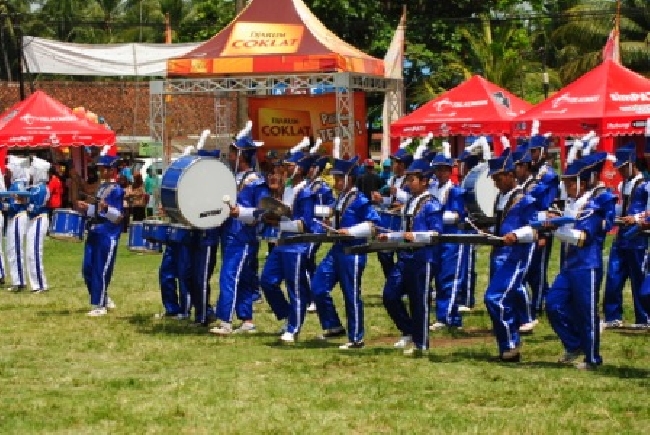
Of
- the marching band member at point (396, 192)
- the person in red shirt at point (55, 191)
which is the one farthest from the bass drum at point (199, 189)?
the person in red shirt at point (55, 191)

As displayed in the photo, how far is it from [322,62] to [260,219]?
577 inches

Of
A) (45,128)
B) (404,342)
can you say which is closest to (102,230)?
(404,342)

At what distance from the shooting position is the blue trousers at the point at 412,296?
1265 cm

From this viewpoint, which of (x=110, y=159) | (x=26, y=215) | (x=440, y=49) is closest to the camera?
(x=110, y=159)

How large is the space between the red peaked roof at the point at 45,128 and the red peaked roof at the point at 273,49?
267cm

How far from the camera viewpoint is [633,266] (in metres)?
15.2

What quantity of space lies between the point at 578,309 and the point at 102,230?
6.46m

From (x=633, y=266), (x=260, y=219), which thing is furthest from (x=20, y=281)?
(x=633, y=266)

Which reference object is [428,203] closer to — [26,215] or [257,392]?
[257,392]

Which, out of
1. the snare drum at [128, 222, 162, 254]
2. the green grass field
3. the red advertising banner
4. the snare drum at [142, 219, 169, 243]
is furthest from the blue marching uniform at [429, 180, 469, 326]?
the red advertising banner

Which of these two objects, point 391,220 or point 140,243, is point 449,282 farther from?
point 140,243

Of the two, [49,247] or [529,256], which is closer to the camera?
[529,256]

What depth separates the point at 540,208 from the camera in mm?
13031

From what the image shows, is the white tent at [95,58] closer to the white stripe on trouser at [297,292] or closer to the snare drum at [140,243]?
the snare drum at [140,243]
